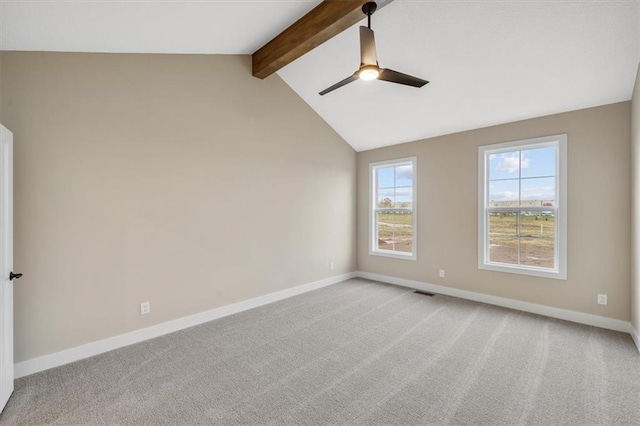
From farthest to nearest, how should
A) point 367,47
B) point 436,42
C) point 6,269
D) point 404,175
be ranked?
point 404,175
point 436,42
point 367,47
point 6,269

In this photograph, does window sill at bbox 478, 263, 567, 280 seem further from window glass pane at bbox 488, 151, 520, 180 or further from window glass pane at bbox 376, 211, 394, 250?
window glass pane at bbox 376, 211, 394, 250

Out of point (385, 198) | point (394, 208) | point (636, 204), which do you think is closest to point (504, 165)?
point (636, 204)

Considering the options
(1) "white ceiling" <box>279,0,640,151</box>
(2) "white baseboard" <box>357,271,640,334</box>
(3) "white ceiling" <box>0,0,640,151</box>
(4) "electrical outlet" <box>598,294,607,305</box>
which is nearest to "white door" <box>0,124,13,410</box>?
(3) "white ceiling" <box>0,0,640,151</box>

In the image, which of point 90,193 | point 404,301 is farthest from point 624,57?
point 90,193

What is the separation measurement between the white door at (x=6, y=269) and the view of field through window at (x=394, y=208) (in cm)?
476

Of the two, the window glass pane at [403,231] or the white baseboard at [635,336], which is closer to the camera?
the white baseboard at [635,336]

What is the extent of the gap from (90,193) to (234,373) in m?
2.10

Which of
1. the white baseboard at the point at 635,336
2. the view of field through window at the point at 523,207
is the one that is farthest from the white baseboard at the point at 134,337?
the white baseboard at the point at 635,336

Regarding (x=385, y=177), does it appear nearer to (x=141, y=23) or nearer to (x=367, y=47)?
(x=367, y=47)

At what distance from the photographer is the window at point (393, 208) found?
506cm

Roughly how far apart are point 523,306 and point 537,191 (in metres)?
1.51

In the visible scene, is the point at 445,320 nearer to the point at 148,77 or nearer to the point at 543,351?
the point at 543,351

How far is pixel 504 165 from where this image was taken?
4.09 meters

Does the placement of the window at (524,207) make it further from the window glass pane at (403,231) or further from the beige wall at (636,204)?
the window glass pane at (403,231)
